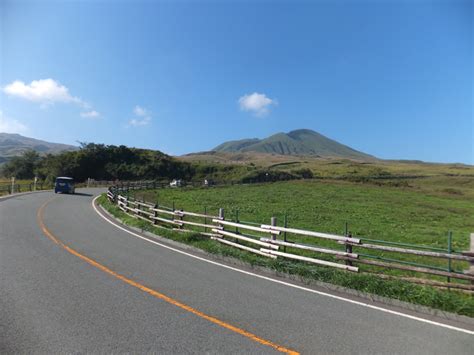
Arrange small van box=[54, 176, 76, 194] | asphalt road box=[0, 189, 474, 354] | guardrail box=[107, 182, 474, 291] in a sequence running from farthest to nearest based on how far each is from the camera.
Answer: small van box=[54, 176, 76, 194], guardrail box=[107, 182, 474, 291], asphalt road box=[0, 189, 474, 354]

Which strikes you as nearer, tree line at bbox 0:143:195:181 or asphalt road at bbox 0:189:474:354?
asphalt road at bbox 0:189:474:354

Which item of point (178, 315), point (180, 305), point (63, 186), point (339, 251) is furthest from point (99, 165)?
point (178, 315)

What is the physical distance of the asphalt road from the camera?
4992mm

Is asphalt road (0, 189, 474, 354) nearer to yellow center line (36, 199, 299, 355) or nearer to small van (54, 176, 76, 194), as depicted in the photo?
yellow center line (36, 199, 299, 355)

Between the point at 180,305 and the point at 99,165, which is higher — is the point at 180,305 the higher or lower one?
the lower one

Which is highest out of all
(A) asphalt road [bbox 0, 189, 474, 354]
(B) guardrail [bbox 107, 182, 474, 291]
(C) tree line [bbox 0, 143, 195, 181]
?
(C) tree line [bbox 0, 143, 195, 181]

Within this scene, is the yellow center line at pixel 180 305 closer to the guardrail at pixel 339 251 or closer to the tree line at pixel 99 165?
the guardrail at pixel 339 251

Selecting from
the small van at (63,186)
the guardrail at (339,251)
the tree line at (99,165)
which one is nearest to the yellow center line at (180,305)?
the guardrail at (339,251)

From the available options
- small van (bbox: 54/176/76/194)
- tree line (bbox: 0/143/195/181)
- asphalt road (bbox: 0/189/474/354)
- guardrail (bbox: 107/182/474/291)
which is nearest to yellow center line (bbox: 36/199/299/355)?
asphalt road (bbox: 0/189/474/354)

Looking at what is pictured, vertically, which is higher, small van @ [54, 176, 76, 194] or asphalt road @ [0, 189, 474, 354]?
small van @ [54, 176, 76, 194]

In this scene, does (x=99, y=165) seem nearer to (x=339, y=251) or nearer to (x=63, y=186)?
(x=63, y=186)

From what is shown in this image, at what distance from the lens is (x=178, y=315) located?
5.99 m

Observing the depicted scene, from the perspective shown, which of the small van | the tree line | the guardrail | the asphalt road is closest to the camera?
the asphalt road

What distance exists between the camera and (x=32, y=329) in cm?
530
